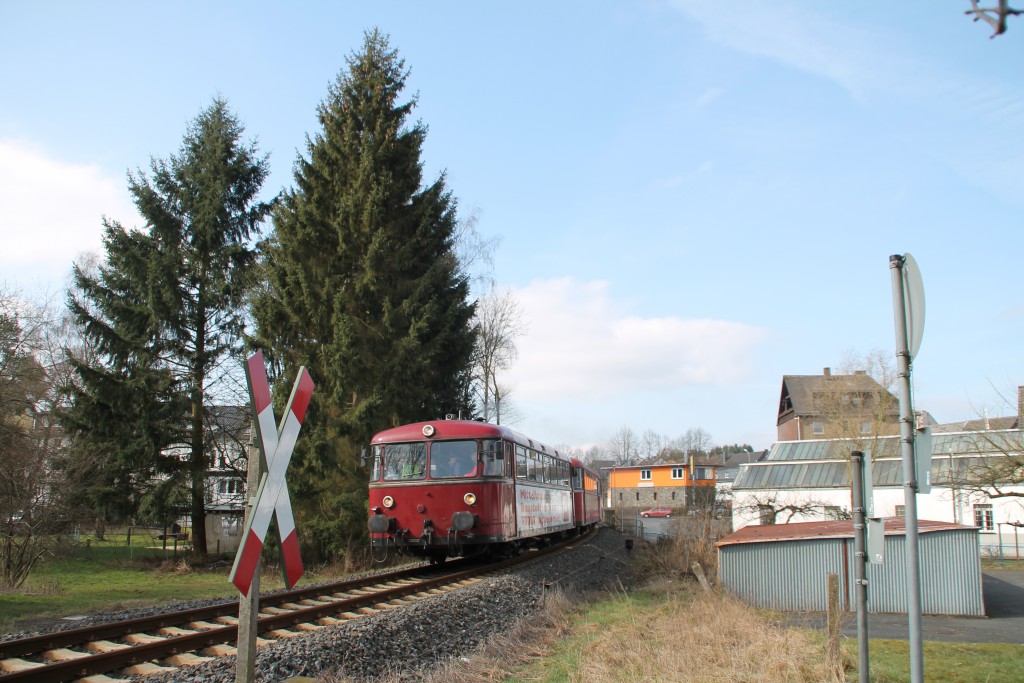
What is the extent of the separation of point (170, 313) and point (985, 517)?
36.7m

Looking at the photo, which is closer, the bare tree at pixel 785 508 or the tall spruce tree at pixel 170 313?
the tall spruce tree at pixel 170 313

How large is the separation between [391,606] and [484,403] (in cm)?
2531

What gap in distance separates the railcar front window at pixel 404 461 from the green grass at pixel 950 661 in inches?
344

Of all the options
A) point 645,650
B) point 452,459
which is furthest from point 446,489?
point 645,650

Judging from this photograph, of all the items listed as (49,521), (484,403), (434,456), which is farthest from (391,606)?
(484,403)

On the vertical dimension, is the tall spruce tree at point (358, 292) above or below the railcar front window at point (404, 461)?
above

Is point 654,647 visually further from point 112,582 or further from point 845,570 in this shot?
point 112,582

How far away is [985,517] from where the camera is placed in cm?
3625

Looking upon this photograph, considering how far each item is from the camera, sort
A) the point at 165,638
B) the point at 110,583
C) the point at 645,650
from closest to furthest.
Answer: the point at 165,638 → the point at 645,650 → the point at 110,583

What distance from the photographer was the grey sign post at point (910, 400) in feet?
16.1

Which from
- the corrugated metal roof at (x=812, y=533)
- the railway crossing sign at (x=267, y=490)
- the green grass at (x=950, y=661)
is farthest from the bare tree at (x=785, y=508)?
the railway crossing sign at (x=267, y=490)

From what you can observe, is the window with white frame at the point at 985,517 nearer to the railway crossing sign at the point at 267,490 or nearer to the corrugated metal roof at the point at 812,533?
the corrugated metal roof at the point at 812,533

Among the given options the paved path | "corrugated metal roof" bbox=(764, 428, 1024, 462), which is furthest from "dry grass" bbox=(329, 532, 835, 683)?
"corrugated metal roof" bbox=(764, 428, 1024, 462)

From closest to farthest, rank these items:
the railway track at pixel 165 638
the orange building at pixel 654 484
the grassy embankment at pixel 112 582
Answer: the railway track at pixel 165 638
the grassy embankment at pixel 112 582
the orange building at pixel 654 484
